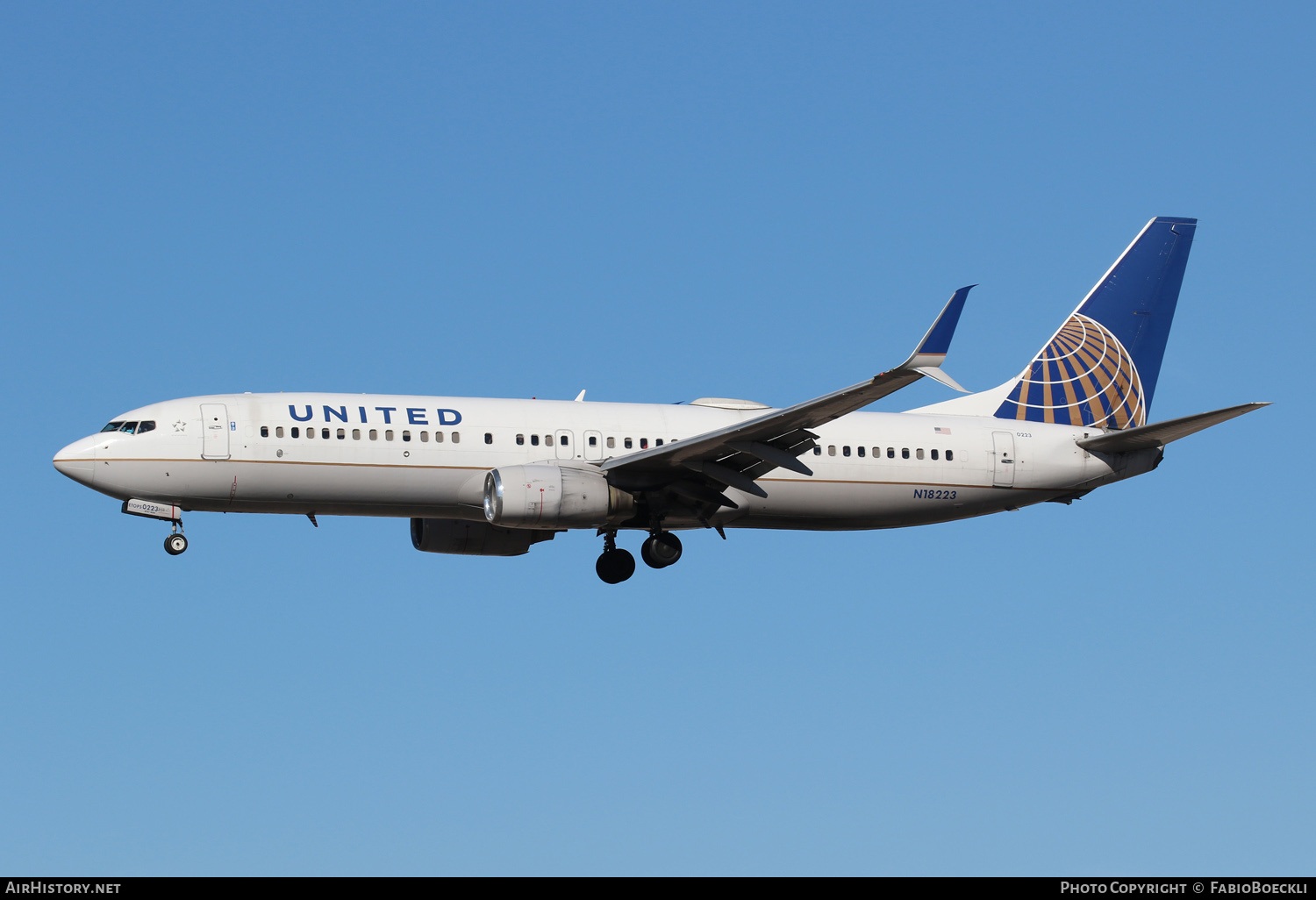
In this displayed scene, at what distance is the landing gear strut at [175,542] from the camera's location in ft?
116

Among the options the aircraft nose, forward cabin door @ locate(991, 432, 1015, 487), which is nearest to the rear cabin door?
the aircraft nose

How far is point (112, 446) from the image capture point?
3506 cm

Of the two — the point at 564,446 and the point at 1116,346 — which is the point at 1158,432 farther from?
the point at 564,446

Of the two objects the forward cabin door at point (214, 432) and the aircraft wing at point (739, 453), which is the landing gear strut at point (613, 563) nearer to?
the aircraft wing at point (739, 453)

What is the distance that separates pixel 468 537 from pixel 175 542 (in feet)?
24.8

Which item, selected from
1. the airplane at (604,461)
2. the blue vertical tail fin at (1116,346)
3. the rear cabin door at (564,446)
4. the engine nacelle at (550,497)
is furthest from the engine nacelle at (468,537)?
the blue vertical tail fin at (1116,346)

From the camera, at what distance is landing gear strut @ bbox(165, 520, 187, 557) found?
35500 millimetres

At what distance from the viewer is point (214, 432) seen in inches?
1383

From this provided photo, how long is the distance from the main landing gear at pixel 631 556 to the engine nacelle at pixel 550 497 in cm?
212

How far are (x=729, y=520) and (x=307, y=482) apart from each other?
10.0 meters

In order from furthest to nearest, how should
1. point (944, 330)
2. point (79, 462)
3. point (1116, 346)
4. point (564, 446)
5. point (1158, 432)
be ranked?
point (1116, 346) < point (1158, 432) < point (564, 446) < point (79, 462) < point (944, 330)

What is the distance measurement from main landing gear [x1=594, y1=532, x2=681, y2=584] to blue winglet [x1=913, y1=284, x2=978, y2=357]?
34.5ft

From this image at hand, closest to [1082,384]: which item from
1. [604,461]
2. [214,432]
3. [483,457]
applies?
[604,461]
